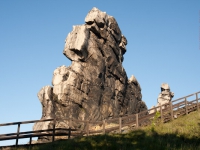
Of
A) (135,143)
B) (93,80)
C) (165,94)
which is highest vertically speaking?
(165,94)

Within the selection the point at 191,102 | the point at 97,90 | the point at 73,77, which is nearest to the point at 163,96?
the point at 97,90

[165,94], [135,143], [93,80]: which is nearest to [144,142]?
[135,143]

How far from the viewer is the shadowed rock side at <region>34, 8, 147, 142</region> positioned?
3672 cm

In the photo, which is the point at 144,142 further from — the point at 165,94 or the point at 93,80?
the point at 165,94

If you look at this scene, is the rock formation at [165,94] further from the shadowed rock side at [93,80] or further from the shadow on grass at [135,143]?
the shadow on grass at [135,143]

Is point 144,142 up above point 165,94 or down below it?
below

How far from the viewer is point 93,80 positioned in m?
40.7

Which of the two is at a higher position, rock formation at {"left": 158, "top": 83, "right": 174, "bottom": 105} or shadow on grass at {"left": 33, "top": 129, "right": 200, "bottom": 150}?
rock formation at {"left": 158, "top": 83, "right": 174, "bottom": 105}

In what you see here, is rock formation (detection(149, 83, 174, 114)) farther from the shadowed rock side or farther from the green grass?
the green grass

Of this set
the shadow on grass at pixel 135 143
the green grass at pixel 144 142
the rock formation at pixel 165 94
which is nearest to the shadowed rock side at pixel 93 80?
the rock formation at pixel 165 94

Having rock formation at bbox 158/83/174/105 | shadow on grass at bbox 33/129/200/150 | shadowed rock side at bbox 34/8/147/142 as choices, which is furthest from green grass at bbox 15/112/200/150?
rock formation at bbox 158/83/174/105

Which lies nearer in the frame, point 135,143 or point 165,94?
point 135,143

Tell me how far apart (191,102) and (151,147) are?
13.9m

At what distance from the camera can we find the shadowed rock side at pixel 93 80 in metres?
36.7
